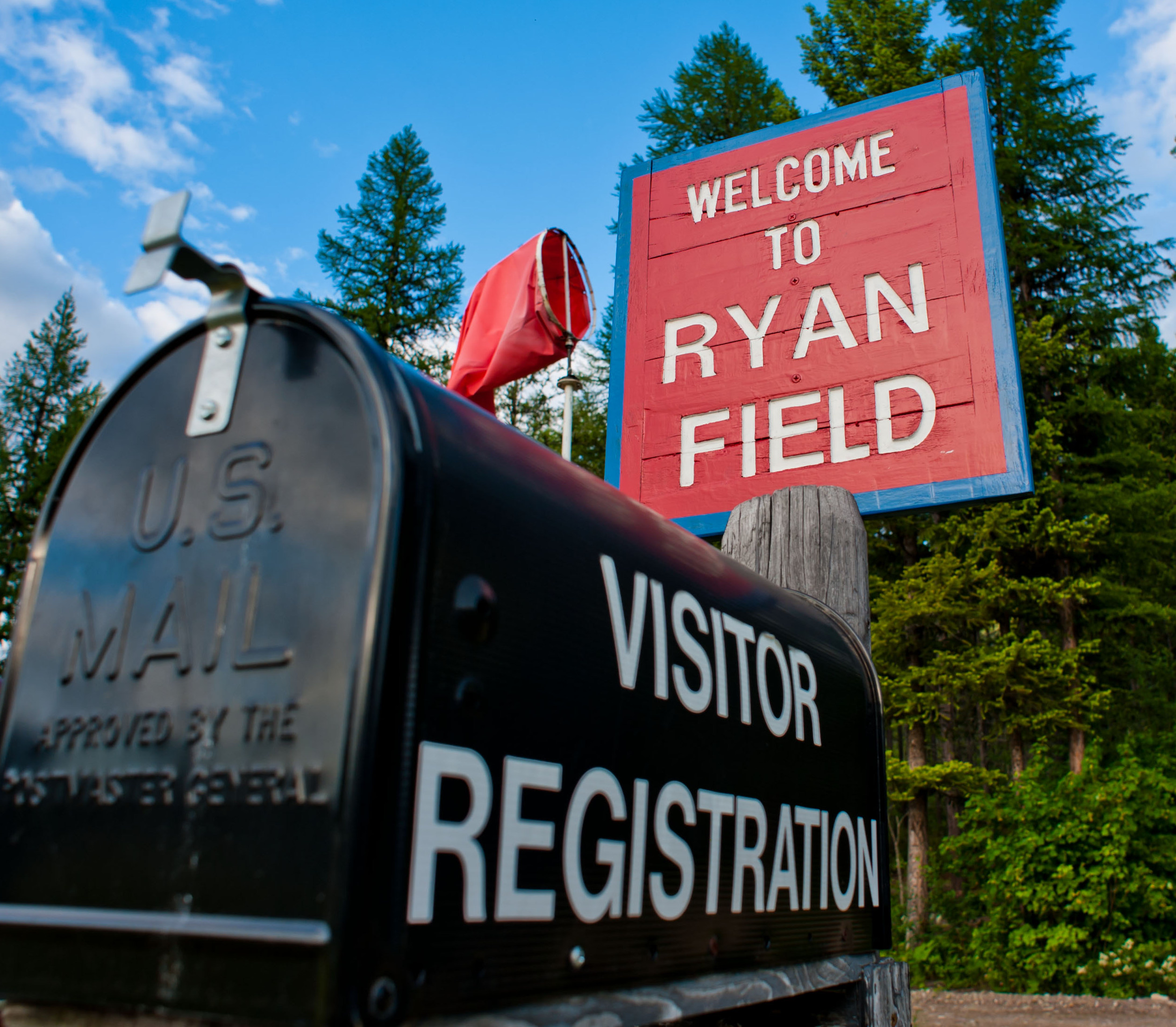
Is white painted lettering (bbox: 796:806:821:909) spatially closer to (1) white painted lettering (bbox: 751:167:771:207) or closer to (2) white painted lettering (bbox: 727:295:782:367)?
(2) white painted lettering (bbox: 727:295:782:367)

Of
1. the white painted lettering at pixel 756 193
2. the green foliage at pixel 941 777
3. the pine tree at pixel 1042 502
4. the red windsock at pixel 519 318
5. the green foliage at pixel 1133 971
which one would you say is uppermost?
the pine tree at pixel 1042 502

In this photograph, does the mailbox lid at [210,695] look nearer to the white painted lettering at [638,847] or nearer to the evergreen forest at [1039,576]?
the white painted lettering at [638,847]

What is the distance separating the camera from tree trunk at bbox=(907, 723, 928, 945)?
38.3 feet

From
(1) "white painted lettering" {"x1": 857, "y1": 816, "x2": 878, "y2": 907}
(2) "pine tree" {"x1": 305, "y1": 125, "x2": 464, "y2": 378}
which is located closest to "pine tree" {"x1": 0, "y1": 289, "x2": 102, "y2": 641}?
(2) "pine tree" {"x1": 305, "y1": 125, "x2": 464, "y2": 378}

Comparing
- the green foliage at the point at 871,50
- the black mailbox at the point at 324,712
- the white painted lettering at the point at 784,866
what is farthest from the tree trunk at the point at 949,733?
the black mailbox at the point at 324,712

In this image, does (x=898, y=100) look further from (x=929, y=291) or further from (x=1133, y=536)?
(x=1133, y=536)

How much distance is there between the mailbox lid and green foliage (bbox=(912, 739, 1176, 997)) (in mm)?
9998

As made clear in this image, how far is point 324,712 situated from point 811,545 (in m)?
1.63

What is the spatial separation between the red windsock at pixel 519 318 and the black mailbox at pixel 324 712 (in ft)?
5.57

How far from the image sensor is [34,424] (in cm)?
2397

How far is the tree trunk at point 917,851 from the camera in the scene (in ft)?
38.3

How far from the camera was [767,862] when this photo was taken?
1.25 m

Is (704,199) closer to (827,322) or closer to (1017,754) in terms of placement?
(827,322)

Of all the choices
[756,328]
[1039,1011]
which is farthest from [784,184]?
[1039,1011]
